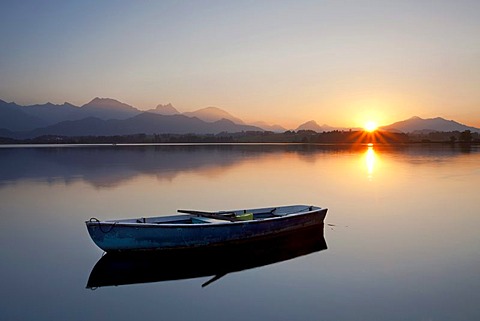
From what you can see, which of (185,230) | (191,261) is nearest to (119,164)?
(185,230)

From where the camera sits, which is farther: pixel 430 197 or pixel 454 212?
pixel 430 197

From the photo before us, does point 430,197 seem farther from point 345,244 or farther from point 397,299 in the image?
point 397,299

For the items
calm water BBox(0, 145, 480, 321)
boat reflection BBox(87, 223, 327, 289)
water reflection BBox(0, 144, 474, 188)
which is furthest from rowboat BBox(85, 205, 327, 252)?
water reflection BBox(0, 144, 474, 188)

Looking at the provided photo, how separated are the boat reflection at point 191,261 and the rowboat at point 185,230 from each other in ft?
0.71

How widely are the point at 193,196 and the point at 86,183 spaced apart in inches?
367

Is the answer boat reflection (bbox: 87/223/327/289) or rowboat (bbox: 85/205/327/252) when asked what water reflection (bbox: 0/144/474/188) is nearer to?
rowboat (bbox: 85/205/327/252)

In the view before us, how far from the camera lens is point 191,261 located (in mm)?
10375

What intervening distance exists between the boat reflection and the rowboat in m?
0.22

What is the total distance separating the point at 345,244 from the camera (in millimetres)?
11977

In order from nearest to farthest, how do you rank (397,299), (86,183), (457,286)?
(397,299)
(457,286)
(86,183)

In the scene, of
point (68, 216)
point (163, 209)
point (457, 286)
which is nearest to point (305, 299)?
point (457, 286)

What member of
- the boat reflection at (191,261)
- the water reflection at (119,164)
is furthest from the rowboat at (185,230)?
the water reflection at (119,164)

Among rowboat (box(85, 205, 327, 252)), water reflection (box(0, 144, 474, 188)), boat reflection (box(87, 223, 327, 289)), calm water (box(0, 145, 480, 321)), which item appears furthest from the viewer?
water reflection (box(0, 144, 474, 188))

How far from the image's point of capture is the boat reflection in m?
9.46
